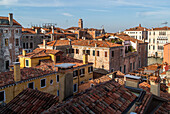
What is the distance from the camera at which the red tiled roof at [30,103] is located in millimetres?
5617

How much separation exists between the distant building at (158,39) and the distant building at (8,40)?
40688mm

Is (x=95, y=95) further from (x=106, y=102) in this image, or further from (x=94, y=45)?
(x=94, y=45)

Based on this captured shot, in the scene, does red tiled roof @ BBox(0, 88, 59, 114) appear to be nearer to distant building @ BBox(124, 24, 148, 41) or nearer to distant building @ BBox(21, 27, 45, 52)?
distant building @ BBox(21, 27, 45, 52)

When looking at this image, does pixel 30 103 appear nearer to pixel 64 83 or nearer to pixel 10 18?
pixel 64 83

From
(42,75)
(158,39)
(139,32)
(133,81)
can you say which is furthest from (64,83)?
(139,32)

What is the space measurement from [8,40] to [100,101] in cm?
2181

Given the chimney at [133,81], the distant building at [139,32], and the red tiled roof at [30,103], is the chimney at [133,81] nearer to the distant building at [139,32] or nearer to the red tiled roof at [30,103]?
the red tiled roof at [30,103]

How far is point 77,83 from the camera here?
50.3 ft

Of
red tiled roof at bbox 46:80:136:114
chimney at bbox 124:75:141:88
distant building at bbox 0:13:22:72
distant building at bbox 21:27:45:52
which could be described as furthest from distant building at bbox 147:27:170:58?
red tiled roof at bbox 46:80:136:114

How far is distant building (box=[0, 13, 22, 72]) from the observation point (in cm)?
2288

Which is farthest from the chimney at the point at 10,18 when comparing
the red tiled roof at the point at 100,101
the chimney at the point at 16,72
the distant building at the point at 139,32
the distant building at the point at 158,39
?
the distant building at the point at 139,32

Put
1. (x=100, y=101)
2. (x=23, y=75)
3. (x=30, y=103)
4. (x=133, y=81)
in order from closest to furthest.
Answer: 1. (x=100, y=101)
2. (x=30, y=103)
3. (x=133, y=81)
4. (x=23, y=75)

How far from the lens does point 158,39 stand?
171 ft

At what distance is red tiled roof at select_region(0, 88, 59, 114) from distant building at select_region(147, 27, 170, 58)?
50146 millimetres
